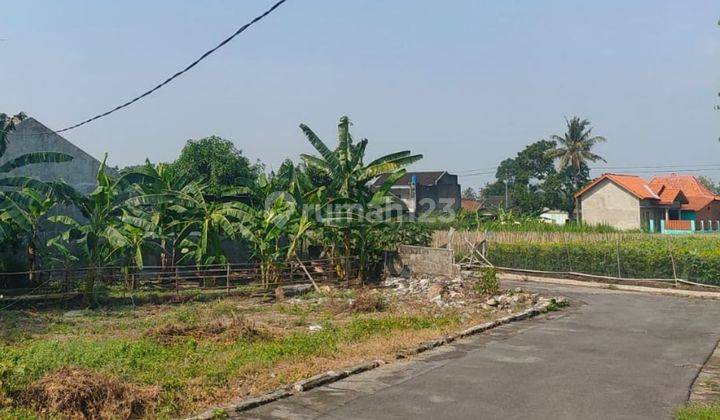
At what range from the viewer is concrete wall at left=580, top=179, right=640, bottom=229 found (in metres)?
46.5

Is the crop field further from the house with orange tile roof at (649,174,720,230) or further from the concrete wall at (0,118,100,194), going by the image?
the house with orange tile roof at (649,174,720,230)

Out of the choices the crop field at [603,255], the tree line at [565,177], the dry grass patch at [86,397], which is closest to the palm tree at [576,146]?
the tree line at [565,177]

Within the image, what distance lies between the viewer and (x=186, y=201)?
2114 centimetres

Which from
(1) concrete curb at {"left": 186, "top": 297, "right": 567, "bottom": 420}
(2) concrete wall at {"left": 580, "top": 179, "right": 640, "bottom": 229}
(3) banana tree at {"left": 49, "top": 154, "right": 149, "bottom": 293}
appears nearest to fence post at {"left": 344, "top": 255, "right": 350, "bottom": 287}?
(3) banana tree at {"left": 49, "top": 154, "right": 149, "bottom": 293}

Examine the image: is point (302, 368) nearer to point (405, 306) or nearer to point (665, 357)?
point (665, 357)

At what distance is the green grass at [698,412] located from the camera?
7.23 m

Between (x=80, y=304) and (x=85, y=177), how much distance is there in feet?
30.1

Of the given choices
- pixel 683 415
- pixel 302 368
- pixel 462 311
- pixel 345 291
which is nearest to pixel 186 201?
pixel 345 291

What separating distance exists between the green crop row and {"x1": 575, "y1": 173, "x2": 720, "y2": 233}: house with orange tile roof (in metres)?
18.6

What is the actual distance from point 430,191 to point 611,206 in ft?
56.2

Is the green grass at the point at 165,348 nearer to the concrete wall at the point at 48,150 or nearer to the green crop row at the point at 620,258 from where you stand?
the concrete wall at the point at 48,150

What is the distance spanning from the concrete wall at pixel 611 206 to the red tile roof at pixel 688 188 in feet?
14.1

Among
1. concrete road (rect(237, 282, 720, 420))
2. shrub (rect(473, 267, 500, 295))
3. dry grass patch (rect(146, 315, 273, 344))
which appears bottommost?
concrete road (rect(237, 282, 720, 420))

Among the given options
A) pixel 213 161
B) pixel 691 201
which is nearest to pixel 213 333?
pixel 213 161
